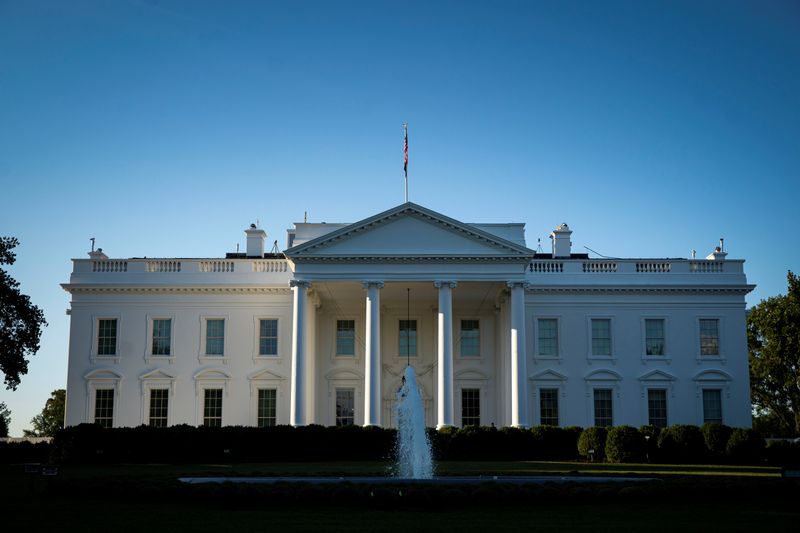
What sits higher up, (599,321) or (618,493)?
(599,321)

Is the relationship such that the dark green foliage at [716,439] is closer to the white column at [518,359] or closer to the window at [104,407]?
the white column at [518,359]

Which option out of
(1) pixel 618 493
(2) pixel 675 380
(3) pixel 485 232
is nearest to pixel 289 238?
Result: (3) pixel 485 232

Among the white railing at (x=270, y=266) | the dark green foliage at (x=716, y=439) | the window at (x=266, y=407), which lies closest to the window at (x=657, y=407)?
the dark green foliage at (x=716, y=439)

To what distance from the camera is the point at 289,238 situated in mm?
43375

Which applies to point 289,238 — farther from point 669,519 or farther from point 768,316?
point 669,519

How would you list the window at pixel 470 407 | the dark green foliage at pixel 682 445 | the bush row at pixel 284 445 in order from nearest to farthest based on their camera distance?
1. the dark green foliage at pixel 682 445
2. the bush row at pixel 284 445
3. the window at pixel 470 407

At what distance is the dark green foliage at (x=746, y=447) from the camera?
1277 inches

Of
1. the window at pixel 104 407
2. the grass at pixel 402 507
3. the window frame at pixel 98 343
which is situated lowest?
the grass at pixel 402 507

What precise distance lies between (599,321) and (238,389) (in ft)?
57.7

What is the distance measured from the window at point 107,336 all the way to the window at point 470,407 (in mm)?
16886

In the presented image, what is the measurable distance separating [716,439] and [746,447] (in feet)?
3.48

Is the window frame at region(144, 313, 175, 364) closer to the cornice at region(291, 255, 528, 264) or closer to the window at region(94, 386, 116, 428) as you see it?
the window at region(94, 386, 116, 428)

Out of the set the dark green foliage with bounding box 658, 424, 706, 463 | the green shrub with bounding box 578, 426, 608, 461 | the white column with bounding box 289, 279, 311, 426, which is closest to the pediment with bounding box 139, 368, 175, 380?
the white column with bounding box 289, 279, 311, 426

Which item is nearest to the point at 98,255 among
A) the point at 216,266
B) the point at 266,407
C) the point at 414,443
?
the point at 216,266
